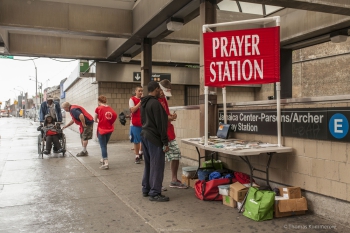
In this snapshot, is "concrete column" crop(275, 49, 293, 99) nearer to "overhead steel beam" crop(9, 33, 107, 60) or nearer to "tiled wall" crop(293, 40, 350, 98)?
"tiled wall" crop(293, 40, 350, 98)

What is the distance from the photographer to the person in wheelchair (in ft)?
32.3

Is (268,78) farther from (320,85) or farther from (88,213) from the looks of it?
(320,85)

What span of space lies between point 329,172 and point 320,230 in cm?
72

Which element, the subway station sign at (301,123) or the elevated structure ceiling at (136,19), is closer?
the subway station sign at (301,123)

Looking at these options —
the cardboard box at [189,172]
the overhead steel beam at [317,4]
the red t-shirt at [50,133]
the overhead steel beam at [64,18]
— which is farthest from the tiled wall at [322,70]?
the red t-shirt at [50,133]

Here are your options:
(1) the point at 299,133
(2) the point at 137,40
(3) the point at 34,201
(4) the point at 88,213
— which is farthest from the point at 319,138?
(2) the point at 137,40

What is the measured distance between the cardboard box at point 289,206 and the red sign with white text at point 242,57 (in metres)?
1.70

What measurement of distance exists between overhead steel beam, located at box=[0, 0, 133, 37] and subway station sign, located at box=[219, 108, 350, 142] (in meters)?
5.51

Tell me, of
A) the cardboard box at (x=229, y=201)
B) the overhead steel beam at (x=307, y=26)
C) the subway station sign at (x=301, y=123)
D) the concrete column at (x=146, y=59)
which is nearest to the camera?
the subway station sign at (x=301, y=123)

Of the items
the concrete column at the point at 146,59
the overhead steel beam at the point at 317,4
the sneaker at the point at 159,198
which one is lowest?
the sneaker at the point at 159,198

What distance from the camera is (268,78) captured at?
489 cm

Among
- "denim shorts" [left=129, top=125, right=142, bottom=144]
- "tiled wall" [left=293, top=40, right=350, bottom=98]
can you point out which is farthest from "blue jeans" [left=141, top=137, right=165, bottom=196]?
"tiled wall" [left=293, top=40, right=350, bottom=98]

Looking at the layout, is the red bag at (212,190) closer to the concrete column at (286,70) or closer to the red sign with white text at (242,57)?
the red sign with white text at (242,57)

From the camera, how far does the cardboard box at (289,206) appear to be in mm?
4238
